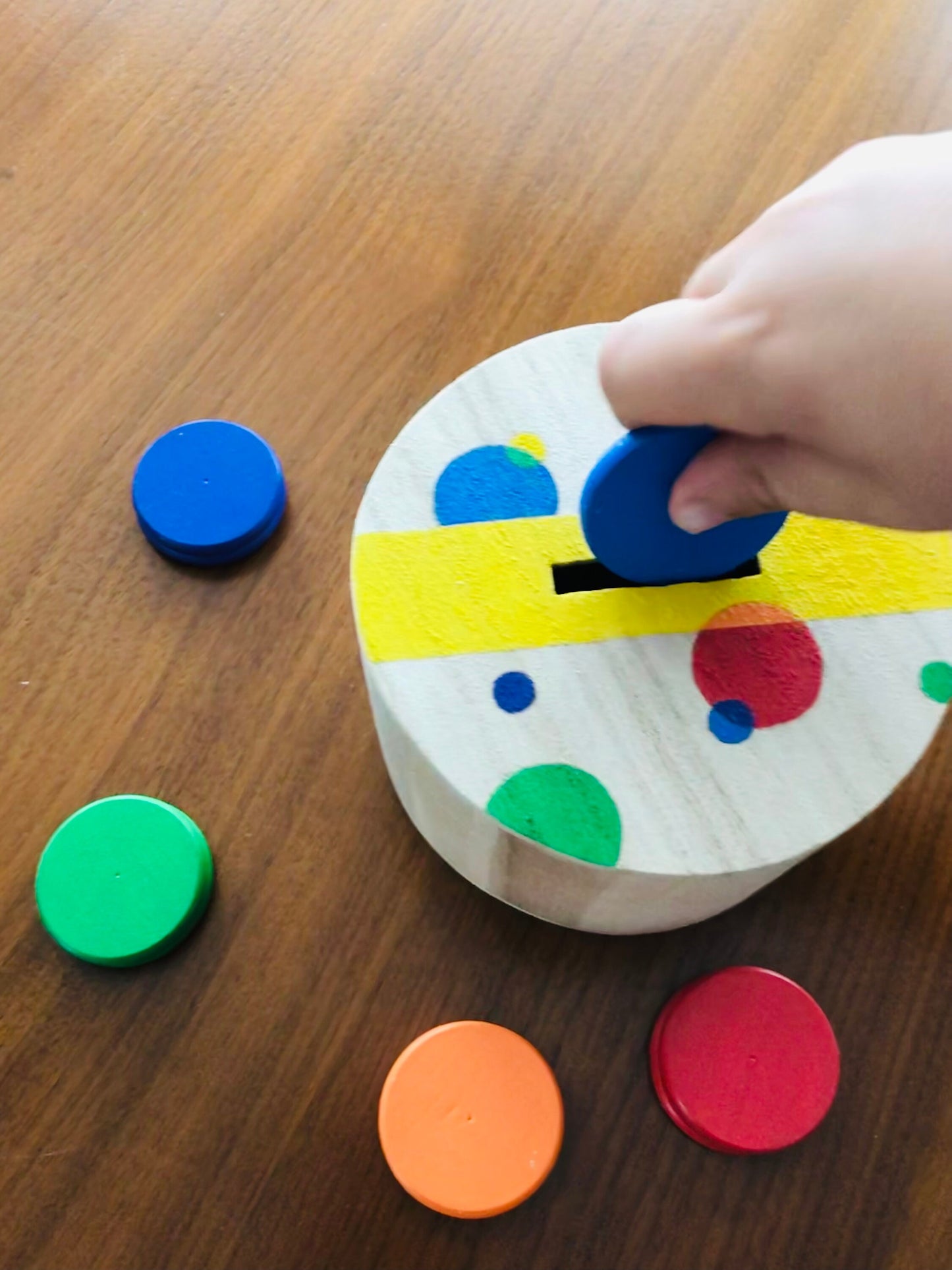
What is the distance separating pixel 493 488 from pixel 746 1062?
1.01 ft

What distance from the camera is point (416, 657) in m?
0.45

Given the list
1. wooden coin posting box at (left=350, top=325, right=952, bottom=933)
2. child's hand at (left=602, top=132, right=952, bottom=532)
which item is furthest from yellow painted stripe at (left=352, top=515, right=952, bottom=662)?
child's hand at (left=602, top=132, right=952, bottom=532)

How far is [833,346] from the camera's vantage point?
0.99ft

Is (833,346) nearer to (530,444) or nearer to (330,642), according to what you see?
(530,444)

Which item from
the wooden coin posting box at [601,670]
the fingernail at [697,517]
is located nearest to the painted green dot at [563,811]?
the wooden coin posting box at [601,670]

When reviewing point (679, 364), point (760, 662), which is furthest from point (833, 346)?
point (760, 662)

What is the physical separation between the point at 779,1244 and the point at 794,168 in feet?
2.24

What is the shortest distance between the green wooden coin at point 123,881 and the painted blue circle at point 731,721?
0.90 ft

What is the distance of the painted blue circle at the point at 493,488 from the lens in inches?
18.9

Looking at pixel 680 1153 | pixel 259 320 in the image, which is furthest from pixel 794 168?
pixel 680 1153

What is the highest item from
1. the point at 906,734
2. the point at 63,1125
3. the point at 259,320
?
the point at 259,320

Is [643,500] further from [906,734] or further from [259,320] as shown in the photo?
[259,320]

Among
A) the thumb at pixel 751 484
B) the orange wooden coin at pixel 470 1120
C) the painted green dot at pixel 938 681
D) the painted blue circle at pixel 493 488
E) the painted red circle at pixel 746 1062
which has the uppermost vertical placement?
the thumb at pixel 751 484

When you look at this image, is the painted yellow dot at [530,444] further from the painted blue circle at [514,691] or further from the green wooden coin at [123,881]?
the green wooden coin at [123,881]
